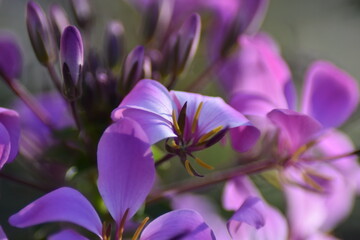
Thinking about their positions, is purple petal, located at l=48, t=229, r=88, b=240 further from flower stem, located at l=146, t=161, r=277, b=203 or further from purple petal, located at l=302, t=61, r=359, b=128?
purple petal, located at l=302, t=61, r=359, b=128

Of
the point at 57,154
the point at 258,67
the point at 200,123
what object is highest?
the point at 200,123

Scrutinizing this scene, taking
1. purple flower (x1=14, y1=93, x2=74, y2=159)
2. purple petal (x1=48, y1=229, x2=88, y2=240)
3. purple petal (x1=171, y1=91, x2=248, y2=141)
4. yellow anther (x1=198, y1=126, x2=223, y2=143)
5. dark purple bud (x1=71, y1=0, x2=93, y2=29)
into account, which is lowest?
purple flower (x1=14, y1=93, x2=74, y2=159)

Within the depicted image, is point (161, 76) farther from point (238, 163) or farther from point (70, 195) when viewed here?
point (70, 195)

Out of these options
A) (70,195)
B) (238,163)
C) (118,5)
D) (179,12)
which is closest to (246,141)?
(70,195)

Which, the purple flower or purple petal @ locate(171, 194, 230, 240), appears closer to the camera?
the purple flower

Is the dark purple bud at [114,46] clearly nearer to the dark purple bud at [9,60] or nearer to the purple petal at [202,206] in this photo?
the dark purple bud at [9,60]

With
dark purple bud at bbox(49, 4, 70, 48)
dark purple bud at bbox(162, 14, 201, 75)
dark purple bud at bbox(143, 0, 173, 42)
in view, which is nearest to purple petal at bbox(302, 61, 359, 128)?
dark purple bud at bbox(162, 14, 201, 75)

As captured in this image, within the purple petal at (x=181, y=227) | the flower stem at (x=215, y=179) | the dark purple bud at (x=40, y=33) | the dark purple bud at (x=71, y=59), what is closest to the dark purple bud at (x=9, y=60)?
the dark purple bud at (x=40, y=33)
